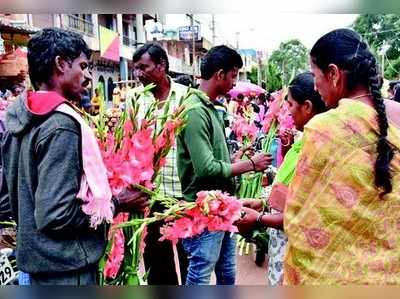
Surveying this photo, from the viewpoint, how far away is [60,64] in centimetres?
153

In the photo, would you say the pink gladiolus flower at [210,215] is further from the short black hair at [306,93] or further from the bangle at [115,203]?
the short black hair at [306,93]

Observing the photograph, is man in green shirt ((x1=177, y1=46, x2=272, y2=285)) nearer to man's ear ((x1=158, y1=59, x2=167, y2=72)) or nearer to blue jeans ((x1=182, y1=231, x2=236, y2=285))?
blue jeans ((x1=182, y1=231, x2=236, y2=285))

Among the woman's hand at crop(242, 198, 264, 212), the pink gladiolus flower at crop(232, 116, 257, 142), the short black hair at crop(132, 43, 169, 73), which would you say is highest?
the short black hair at crop(132, 43, 169, 73)

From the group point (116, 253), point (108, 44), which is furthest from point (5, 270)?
point (108, 44)

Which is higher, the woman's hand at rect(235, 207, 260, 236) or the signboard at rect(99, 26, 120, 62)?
the signboard at rect(99, 26, 120, 62)

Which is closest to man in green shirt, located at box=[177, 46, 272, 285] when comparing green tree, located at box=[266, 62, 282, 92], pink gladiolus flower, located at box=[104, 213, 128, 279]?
pink gladiolus flower, located at box=[104, 213, 128, 279]

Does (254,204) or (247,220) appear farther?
(254,204)

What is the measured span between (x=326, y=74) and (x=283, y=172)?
1.66 feet

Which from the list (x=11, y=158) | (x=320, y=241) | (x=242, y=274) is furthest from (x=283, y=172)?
(x=242, y=274)

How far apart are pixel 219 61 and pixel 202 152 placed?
1.52 feet

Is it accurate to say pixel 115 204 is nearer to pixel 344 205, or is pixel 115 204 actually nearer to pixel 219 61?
pixel 344 205

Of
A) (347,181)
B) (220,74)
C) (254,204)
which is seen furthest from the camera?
(220,74)

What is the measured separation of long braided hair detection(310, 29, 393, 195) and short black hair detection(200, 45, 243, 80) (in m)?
1.06

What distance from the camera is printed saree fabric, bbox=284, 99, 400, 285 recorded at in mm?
1245
